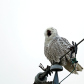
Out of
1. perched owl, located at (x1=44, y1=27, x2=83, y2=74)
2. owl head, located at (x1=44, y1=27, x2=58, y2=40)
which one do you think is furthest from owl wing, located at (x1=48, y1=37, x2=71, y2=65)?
owl head, located at (x1=44, y1=27, x2=58, y2=40)

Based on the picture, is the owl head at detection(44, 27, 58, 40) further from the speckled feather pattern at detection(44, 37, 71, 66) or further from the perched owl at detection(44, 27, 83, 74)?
the speckled feather pattern at detection(44, 37, 71, 66)

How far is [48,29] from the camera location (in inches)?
143

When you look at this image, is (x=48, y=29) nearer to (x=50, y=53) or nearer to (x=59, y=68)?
(x=50, y=53)

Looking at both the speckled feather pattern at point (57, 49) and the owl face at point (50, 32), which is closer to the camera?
the speckled feather pattern at point (57, 49)

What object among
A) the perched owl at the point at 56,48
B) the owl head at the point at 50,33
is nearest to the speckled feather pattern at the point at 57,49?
the perched owl at the point at 56,48

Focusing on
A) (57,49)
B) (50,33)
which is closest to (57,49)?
(57,49)

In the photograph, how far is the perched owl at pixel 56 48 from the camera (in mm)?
3193

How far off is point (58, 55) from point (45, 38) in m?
0.69

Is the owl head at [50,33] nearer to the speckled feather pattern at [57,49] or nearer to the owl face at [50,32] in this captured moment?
the owl face at [50,32]

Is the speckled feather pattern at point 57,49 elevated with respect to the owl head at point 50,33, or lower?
lower

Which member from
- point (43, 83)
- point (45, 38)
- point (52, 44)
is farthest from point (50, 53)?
point (43, 83)

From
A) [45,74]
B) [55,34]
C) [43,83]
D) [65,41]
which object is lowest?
[43,83]

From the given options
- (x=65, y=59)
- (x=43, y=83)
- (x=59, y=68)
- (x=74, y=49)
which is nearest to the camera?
(x=74, y=49)

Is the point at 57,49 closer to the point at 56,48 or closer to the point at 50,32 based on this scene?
the point at 56,48
